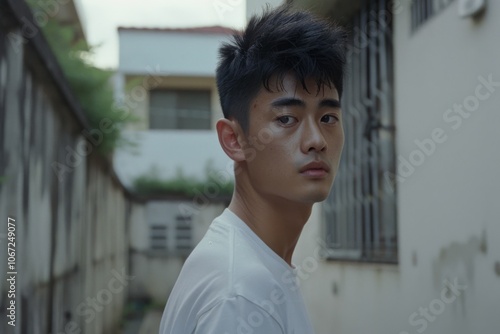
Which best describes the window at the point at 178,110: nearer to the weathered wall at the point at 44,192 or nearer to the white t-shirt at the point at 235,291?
the weathered wall at the point at 44,192

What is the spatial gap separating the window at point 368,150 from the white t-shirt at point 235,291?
9.41ft

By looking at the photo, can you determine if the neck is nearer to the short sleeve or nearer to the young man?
the young man

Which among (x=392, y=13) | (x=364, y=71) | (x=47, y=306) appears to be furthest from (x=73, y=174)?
(x=392, y=13)

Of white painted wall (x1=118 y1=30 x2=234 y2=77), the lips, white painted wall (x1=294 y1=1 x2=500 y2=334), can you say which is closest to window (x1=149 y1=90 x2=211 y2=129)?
white painted wall (x1=118 y1=30 x2=234 y2=77)

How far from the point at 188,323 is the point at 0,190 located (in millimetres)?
1849

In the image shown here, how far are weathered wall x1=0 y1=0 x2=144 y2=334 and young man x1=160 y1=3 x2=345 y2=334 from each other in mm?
1639

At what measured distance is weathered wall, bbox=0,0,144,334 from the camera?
316 cm

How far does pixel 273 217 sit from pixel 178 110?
13841 mm

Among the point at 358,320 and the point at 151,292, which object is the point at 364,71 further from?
the point at 151,292

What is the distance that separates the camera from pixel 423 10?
3811 millimetres

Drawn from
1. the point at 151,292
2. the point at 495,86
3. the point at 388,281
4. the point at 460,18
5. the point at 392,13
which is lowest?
the point at 151,292

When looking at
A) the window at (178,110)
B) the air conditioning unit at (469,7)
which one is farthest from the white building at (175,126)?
the air conditioning unit at (469,7)

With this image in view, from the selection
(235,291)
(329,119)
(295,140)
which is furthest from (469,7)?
(235,291)

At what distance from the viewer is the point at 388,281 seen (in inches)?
163
